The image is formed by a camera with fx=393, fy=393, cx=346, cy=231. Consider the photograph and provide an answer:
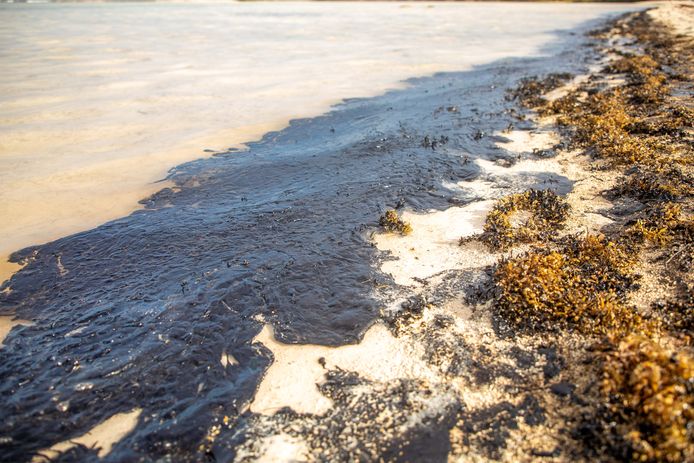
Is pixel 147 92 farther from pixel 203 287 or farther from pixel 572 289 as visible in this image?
pixel 572 289

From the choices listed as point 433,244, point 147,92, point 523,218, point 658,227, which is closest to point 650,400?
point 433,244

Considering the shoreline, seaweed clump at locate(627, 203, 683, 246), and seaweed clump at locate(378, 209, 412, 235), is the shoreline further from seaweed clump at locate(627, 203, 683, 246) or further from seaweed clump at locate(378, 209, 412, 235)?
seaweed clump at locate(627, 203, 683, 246)

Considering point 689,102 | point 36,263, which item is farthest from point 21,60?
point 689,102

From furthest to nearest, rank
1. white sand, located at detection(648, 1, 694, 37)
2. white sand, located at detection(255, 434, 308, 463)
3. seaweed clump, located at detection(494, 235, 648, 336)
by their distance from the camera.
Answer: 1. white sand, located at detection(648, 1, 694, 37)
2. seaweed clump, located at detection(494, 235, 648, 336)
3. white sand, located at detection(255, 434, 308, 463)

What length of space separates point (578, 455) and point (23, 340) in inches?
217

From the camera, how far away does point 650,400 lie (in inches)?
115

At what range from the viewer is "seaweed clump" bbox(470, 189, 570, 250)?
18.7 ft

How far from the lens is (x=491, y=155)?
8.77 m

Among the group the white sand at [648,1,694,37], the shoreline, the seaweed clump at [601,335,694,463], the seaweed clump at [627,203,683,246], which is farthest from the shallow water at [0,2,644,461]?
the white sand at [648,1,694,37]

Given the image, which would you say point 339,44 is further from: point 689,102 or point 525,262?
point 525,262

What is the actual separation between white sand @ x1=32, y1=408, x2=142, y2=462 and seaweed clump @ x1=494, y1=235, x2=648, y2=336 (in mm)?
3817

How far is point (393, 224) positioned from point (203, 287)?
2.96 metres

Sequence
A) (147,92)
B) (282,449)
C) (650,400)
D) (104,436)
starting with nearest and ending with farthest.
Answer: (650,400)
(282,449)
(104,436)
(147,92)

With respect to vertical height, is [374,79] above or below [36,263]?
above
